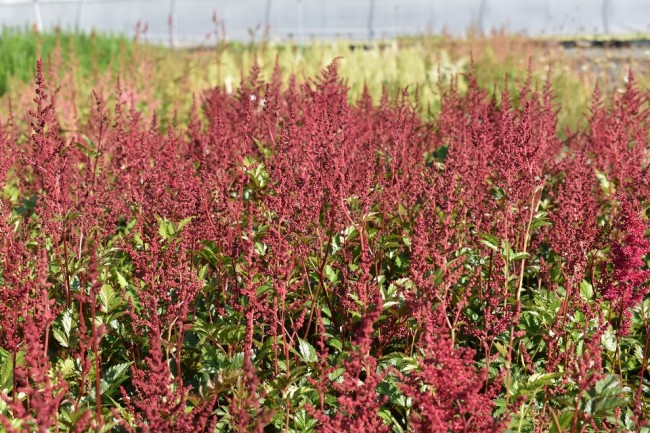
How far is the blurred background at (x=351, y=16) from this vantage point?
2798 centimetres

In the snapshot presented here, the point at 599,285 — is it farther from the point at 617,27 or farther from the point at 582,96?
the point at 617,27

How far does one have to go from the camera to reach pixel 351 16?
3116 centimetres

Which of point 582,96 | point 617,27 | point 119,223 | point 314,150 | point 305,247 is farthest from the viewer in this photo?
point 617,27

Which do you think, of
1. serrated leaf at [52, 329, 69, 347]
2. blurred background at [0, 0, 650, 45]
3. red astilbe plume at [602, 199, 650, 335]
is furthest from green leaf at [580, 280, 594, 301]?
blurred background at [0, 0, 650, 45]

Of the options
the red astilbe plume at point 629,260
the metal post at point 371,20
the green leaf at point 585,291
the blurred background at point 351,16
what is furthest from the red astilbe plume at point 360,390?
the metal post at point 371,20

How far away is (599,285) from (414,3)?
28.6m

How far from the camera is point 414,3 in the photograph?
1195 inches

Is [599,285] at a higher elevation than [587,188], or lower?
lower

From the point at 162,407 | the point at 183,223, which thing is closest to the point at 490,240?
the point at 183,223

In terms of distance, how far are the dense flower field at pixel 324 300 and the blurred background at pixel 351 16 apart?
24.9m

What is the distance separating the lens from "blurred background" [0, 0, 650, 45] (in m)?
28.0

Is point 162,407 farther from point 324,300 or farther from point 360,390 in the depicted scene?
point 324,300

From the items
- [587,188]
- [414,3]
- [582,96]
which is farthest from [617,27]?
[587,188]

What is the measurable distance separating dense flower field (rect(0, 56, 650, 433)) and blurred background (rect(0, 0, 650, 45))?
2485 centimetres
